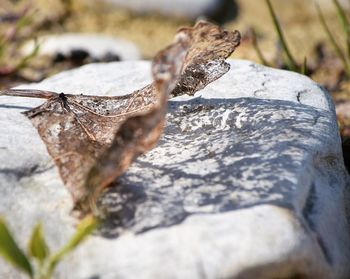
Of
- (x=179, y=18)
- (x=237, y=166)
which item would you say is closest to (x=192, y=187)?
(x=237, y=166)

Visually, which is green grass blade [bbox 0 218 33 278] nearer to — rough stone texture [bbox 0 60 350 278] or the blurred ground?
rough stone texture [bbox 0 60 350 278]

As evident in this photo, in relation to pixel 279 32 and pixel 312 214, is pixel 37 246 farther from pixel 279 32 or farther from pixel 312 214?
pixel 279 32

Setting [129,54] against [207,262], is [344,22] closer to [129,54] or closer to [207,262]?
[129,54]

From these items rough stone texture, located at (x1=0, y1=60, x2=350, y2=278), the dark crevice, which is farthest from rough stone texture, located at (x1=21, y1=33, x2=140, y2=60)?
the dark crevice

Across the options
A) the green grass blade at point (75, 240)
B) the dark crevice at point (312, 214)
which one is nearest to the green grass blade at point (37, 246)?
the green grass blade at point (75, 240)

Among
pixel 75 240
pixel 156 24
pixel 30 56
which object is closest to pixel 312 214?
pixel 75 240

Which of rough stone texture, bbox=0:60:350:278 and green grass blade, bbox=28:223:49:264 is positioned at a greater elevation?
green grass blade, bbox=28:223:49:264
